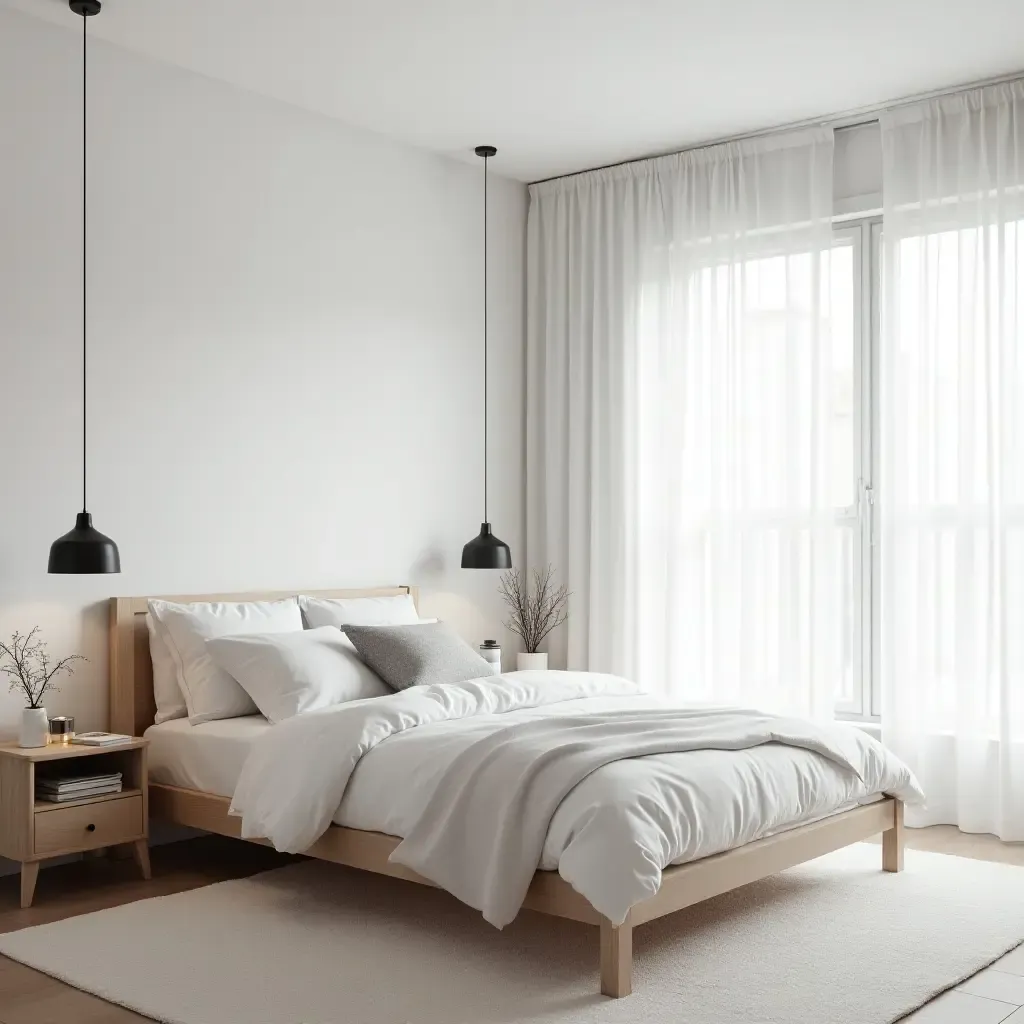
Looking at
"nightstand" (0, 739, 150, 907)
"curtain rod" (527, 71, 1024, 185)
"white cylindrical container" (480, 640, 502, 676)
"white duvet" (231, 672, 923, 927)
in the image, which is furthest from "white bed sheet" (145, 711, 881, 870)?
"curtain rod" (527, 71, 1024, 185)

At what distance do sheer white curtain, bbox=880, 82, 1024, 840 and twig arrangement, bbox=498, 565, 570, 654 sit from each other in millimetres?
1695

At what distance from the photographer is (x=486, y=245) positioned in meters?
6.15

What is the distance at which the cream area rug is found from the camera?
302cm

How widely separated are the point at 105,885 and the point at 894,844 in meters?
2.65

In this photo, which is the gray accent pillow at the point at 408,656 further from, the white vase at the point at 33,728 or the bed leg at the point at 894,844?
the bed leg at the point at 894,844

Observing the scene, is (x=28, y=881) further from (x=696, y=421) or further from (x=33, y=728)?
(x=696, y=421)

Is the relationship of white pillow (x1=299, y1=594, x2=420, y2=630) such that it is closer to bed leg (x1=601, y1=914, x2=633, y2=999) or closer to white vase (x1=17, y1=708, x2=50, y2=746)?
white vase (x1=17, y1=708, x2=50, y2=746)

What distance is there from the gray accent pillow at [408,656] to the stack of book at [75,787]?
0.95m

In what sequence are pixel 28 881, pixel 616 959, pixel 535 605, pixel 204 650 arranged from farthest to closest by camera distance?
pixel 535 605 → pixel 204 650 → pixel 28 881 → pixel 616 959

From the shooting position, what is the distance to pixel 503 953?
3400 mm

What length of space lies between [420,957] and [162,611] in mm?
1743

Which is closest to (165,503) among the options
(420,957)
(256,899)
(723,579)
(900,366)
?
(256,899)

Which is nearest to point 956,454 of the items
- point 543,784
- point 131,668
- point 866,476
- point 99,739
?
point 866,476

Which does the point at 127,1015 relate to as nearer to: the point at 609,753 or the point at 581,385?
the point at 609,753
